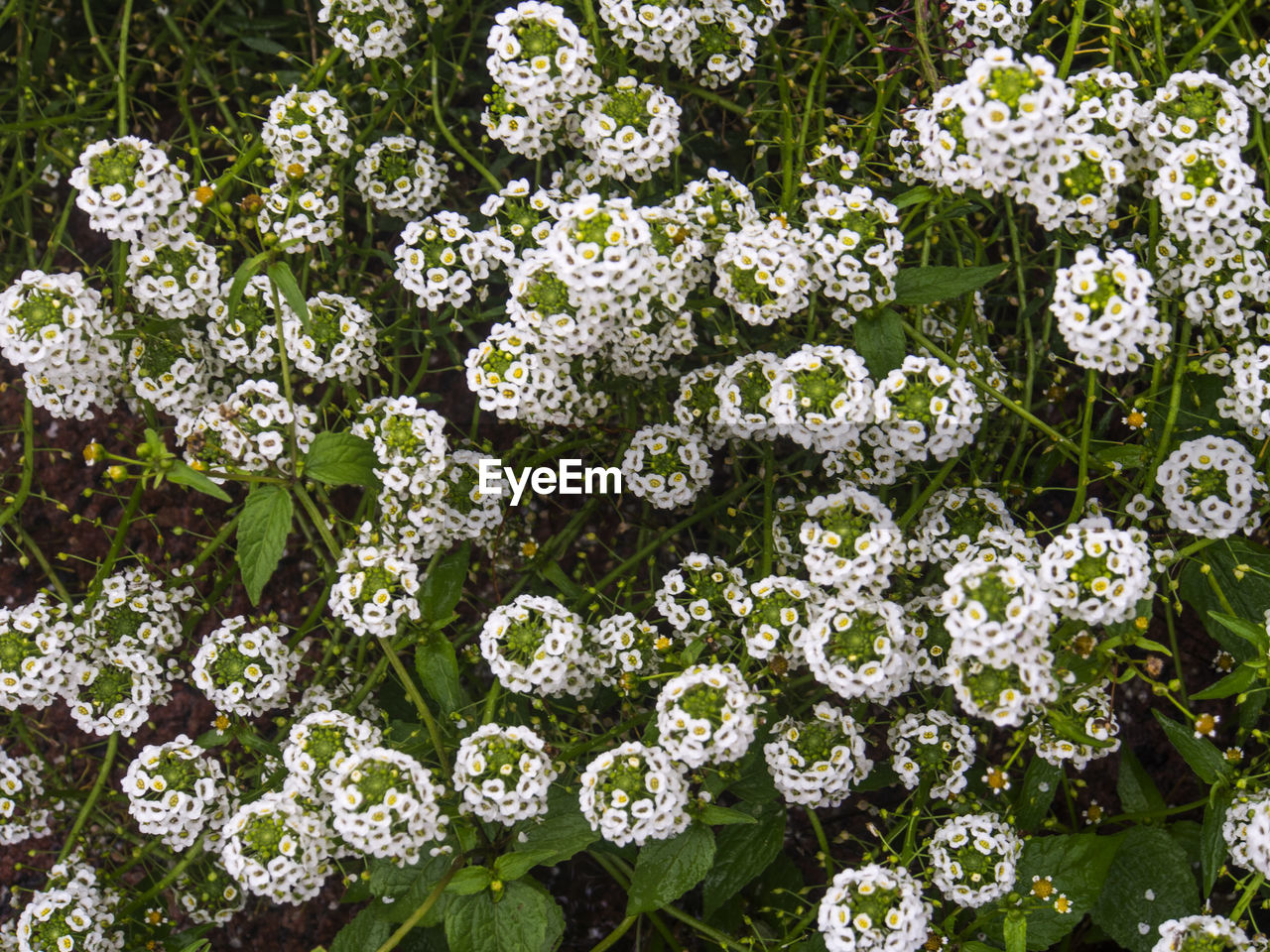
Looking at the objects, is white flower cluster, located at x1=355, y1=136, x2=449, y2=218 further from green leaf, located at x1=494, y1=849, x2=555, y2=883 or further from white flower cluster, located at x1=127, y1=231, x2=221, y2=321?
green leaf, located at x1=494, y1=849, x2=555, y2=883

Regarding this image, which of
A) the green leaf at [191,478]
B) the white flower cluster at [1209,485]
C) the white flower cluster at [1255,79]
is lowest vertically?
the green leaf at [191,478]

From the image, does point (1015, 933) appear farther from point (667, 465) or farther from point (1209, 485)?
point (667, 465)

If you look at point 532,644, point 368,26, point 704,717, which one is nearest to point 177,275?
point 368,26

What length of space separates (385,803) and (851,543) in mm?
1621

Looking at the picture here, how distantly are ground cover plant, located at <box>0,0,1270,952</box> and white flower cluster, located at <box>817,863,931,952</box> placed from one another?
1 cm

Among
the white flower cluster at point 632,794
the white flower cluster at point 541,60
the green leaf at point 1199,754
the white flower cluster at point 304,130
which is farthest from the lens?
the white flower cluster at point 304,130

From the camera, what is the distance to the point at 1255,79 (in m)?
3.69

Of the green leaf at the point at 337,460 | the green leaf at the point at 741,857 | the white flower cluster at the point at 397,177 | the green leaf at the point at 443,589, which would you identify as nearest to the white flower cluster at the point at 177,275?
the white flower cluster at the point at 397,177

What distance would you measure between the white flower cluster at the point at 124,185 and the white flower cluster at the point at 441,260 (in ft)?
2.71

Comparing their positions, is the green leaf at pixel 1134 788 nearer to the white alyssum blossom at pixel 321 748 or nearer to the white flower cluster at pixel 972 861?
the white flower cluster at pixel 972 861

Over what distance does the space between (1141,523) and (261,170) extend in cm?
383

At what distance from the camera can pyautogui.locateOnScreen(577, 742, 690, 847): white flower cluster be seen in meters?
3.23

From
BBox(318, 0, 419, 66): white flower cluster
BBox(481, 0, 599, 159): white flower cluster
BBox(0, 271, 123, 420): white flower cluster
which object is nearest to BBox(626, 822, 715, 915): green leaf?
BBox(481, 0, 599, 159): white flower cluster

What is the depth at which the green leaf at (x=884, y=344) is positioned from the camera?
3.49 m
